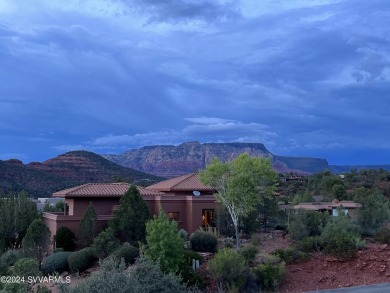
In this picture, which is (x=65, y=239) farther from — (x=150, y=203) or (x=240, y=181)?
(x=240, y=181)

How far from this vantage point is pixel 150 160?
131375 millimetres

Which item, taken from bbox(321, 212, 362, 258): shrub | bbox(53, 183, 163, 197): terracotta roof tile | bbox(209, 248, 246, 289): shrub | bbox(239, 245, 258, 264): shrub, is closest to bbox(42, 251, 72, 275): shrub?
bbox(53, 183, 163, 197): terracotta roof tile

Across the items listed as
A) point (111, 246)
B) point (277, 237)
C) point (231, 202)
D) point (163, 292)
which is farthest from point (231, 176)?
point (163, 292)

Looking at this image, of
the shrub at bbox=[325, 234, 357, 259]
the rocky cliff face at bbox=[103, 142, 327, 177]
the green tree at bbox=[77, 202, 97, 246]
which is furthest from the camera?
the rocky cliff face at bbox=[103, 142, 327, 177]

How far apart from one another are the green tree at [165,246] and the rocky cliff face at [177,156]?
96.4 m

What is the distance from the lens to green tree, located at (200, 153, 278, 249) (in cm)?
3122

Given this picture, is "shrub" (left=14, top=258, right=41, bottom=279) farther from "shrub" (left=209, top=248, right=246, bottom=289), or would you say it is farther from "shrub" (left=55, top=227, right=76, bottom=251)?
"shrub" (left=55, top=227, right=76, bottom=251)

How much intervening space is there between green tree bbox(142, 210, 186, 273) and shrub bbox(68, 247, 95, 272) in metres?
5.97

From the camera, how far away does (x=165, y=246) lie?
2231 cm

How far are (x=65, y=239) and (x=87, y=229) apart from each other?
68.3 inches

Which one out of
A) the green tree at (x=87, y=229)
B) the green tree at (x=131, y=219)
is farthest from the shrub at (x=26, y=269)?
the green tree at (x=87, y=229)

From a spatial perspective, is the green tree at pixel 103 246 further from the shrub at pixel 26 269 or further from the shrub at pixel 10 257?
the shrub at pixel 26 269

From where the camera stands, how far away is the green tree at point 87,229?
104 feet

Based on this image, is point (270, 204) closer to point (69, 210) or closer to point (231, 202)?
point (231, 202)
